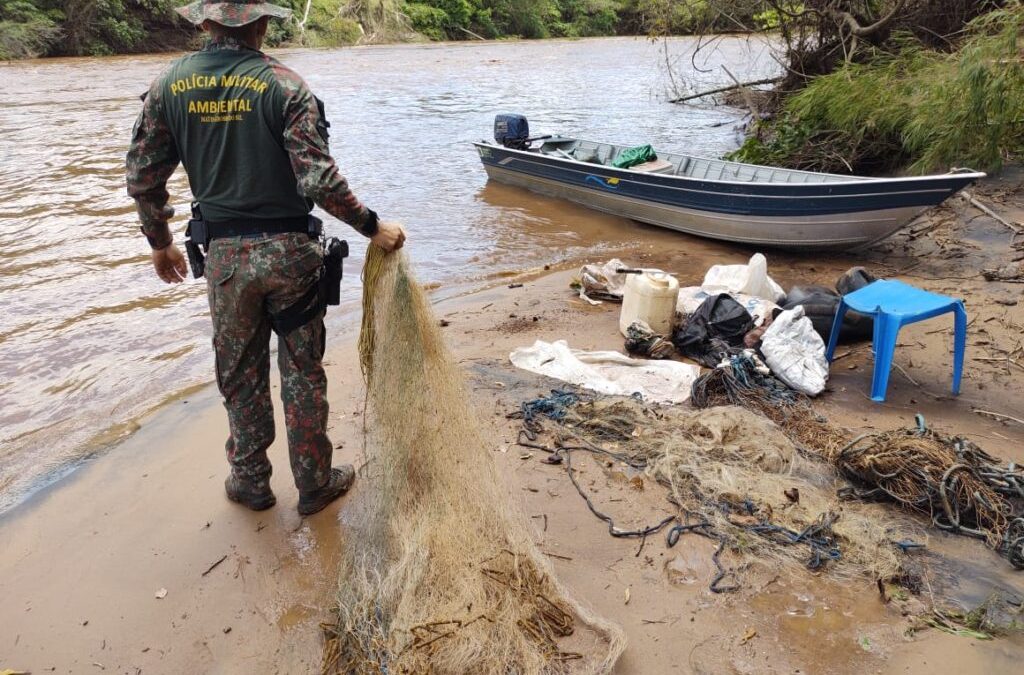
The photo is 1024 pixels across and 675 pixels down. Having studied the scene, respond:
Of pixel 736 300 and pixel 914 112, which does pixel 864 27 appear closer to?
pixel 914 112

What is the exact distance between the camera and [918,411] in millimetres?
4418

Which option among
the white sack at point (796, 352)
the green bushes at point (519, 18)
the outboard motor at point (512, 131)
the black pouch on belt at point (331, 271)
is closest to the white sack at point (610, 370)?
the white sack at point (796, 352)

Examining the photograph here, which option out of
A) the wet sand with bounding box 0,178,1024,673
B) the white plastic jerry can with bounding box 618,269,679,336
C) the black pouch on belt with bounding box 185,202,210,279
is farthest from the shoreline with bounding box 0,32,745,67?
the black pouch on belt with bounding box 185,202,210,279

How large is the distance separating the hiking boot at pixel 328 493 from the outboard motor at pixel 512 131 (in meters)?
9.21

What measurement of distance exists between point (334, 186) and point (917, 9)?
1181 cm

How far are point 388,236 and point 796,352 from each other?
3153 mm

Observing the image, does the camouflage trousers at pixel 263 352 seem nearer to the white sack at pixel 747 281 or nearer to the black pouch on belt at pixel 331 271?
the black pouch on belt at pixel 331 271

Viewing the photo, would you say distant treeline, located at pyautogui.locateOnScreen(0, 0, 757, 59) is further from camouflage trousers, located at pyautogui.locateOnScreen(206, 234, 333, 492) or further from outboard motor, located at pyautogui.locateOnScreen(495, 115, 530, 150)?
camouflage trousers, located at pyautogui.locateOnScreen(206, 234, 333, 492)

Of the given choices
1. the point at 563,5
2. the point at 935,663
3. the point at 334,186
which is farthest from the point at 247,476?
the point at 563,5

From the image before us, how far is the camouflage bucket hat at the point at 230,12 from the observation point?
2.68 meters

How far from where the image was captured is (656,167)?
968cm

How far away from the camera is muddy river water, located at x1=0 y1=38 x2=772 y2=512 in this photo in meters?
5.17

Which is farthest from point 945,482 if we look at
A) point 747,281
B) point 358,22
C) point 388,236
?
point 358,22

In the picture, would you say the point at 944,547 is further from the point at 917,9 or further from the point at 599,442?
the point at 917,9
